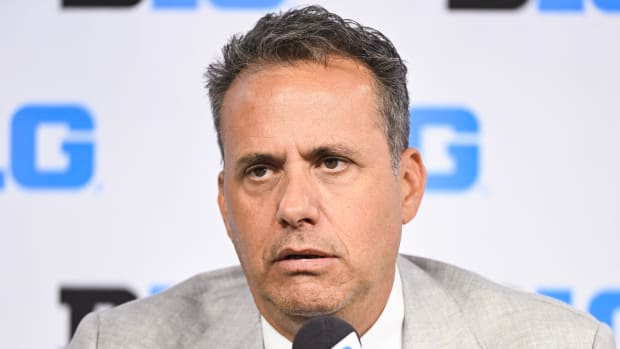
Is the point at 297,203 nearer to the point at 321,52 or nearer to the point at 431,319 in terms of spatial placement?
the point at 321,52

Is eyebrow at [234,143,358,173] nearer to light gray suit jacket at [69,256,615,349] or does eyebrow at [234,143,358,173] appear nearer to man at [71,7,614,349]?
man at [71,7,614,349]

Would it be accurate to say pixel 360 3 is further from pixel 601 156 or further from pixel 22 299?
pixel 22 299

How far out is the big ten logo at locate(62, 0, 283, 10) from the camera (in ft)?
10.1

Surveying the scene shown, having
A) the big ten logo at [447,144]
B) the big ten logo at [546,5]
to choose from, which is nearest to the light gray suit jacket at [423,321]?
the big ten logo at [447,144]

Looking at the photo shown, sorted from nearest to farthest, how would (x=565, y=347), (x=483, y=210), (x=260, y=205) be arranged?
(x=260, y=205)
(x=565, y=347)
(x=483, y=210)

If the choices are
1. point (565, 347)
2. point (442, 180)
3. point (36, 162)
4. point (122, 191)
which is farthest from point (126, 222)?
point (565, 347)

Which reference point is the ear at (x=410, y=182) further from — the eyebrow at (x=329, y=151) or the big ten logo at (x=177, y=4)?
the big ten logo at (x=177, y=4)

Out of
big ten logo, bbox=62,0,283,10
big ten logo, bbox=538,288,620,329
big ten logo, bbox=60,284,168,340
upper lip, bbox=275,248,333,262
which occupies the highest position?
big ten logo, bbox=62,0,283,10

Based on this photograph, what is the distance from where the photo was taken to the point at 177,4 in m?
3.09

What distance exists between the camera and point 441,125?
300cm

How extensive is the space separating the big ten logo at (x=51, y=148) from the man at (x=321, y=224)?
1006mm

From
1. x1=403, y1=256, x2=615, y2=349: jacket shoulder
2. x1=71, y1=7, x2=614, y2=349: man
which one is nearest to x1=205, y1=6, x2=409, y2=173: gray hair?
x1=71, y1=7, x2=614, y2=349: man

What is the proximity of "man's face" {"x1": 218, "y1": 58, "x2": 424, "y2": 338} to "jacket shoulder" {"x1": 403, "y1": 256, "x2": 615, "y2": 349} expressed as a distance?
29 centimetres

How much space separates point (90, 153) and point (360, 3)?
114 cm
